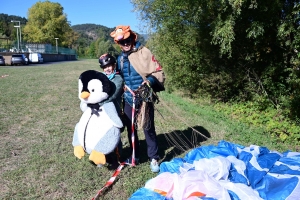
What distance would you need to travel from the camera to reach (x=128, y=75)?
140 inches

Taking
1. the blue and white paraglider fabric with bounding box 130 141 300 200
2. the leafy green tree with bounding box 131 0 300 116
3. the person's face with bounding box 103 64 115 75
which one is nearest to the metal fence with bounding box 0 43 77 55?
the leafy green tree with bounding box 131 0 300 116

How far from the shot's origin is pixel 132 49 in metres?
3.51

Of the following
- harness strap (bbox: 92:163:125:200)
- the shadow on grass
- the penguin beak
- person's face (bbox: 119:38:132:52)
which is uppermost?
person's face (bbox: 119:38:132:52)

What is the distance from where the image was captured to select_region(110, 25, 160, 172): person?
11.2ft

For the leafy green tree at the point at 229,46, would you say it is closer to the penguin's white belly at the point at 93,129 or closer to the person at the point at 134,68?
the person at the point at 134,68

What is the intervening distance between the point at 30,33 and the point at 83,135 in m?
61.2

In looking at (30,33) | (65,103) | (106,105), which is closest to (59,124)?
(65,103)

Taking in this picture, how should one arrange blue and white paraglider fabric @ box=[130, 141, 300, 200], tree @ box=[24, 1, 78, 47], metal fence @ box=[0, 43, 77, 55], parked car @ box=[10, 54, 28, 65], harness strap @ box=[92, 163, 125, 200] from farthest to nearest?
1. tree @ box=[24, 1, 78, 47]
2. metal fence @ box=[0, 43, 77, 55]
3. parked car @ box=[10, 54, 28, 65]
4. harness strap @ box=[92, 163, 125, 200]
5. blue and white paraglider fabric @ box=[130, 141, 300, 200]

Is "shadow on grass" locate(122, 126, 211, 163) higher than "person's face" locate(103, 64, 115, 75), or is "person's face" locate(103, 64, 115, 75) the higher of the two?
"person's face" locate(103, 64, 115, 75)

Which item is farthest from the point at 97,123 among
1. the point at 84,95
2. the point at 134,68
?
the point at 134,68

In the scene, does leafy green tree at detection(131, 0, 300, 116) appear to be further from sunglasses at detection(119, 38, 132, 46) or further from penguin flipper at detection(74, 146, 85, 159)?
penguin flipper at detection(74, 146, 85, 159)

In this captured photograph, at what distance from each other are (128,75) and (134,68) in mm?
142

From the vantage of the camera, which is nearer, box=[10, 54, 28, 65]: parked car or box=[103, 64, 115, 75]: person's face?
box=[103, 64, 115, 75]: person's face

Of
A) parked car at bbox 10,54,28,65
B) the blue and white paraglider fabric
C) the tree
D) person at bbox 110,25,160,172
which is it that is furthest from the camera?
the tree
